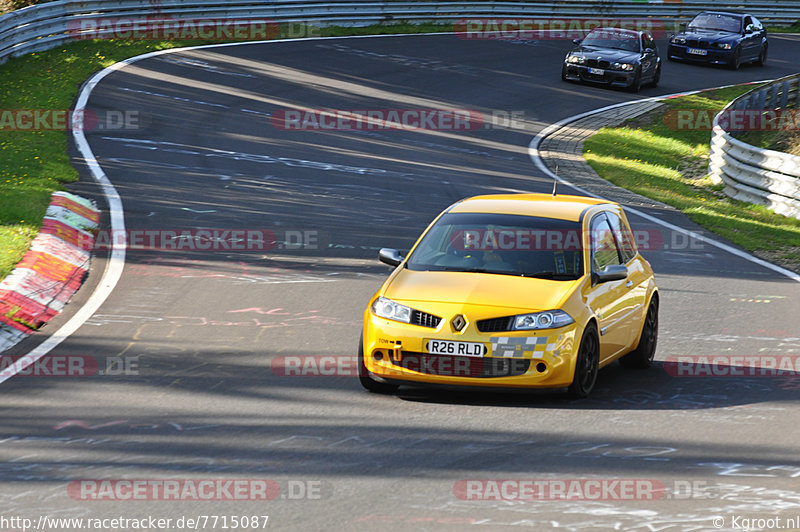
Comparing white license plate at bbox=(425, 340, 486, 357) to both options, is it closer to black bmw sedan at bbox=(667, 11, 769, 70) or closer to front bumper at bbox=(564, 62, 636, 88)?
front bumper at bbox=(564, 62, 636, 88)

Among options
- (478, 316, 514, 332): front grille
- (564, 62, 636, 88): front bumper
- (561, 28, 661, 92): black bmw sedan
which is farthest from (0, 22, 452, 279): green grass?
(564, 62, 636, 88): front bumper

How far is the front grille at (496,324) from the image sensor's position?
850 centimetres

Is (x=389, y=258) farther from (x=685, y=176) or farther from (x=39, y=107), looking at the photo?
(x=685, y=176)

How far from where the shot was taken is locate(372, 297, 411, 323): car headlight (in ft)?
28.5

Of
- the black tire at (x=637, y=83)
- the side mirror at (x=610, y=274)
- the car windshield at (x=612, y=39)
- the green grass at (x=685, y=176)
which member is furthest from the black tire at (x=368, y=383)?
the car windshield at (x=612, y=39)

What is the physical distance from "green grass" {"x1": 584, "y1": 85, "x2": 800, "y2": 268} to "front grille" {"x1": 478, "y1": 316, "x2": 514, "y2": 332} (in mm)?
8229

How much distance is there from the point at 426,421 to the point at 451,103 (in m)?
20.3

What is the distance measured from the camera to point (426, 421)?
26.7 ft

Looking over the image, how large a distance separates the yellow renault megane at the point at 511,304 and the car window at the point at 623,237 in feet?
0.07

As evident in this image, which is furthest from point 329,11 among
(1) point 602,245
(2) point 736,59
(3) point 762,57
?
(1) point 602,245

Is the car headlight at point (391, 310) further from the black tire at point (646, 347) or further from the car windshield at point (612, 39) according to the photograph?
the car windshield at point (612, 39)

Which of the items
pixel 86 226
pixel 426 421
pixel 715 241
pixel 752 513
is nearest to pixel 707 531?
pixel 752 513

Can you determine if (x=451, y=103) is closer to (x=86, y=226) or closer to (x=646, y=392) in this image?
(x=86, y=226)

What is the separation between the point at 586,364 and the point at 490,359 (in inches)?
34.4
